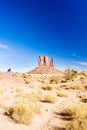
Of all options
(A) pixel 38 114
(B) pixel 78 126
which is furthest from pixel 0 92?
(B) pixel 78 126

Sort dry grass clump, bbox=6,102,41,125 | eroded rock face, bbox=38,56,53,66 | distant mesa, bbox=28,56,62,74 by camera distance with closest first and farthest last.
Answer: dry grass clump, bbox=6,102,41,125
distant mesa, bbox=28,56,62,74
eroded rock face, bbox=38,56,53,66

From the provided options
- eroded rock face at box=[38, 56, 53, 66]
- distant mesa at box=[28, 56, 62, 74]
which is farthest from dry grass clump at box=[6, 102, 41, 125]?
eroded rock face at box=[38, 56, 53, 66]

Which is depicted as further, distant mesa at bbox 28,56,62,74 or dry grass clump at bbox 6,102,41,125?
distant mesa at bbox 28,56,62,74

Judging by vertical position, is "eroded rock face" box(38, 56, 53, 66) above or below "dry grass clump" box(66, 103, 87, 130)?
above

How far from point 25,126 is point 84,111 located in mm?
3404

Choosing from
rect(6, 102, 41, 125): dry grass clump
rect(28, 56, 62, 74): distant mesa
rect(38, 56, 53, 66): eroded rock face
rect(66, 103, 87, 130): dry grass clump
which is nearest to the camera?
rect(66, 103, 87, 130): dry grass clump

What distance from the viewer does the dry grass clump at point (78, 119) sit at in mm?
8678

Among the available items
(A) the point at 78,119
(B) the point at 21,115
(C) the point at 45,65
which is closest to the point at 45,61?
(C) the point at 45,65

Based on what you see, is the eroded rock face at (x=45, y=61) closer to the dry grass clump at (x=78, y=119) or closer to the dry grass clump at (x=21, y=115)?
the dry grass clump at (x=78, y=119)

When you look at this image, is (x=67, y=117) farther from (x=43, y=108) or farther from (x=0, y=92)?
(x=0, y=92)

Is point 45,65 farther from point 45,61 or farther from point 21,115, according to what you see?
point 21,115

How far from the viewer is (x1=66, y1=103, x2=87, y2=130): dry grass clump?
8.68m

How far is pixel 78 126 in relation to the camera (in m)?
8.70

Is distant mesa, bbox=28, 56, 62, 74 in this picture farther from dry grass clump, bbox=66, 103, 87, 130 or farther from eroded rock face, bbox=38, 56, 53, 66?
dry grass clump, bbox=66, 103, 87, 130
